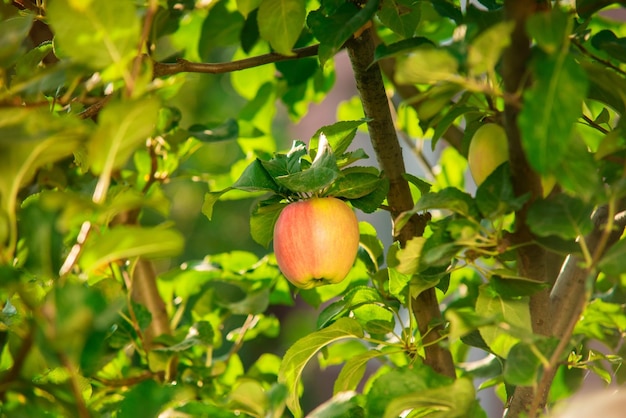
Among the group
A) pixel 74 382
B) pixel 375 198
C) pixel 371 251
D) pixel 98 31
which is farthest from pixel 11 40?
pixel 371 251

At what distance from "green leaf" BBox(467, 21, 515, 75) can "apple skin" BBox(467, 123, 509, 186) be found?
0.61 feet

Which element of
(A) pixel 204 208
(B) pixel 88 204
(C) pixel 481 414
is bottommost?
(C) pixel 481 414

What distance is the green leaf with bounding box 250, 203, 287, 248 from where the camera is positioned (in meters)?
0.58

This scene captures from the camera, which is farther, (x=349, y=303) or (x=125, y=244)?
(x=349, y=303)

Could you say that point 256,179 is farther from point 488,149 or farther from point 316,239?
point 488,149

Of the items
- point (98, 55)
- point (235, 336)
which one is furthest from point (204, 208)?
point (235, 336)

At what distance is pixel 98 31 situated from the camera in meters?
0.34

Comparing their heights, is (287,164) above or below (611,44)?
below

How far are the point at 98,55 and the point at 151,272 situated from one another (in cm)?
51

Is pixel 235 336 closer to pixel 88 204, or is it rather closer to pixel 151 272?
pixel 151 272

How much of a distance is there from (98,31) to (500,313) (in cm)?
30

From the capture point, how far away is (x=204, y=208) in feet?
1.79

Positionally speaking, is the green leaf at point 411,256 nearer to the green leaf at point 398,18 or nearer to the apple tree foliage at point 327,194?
the apple tree foliage at point 327,194

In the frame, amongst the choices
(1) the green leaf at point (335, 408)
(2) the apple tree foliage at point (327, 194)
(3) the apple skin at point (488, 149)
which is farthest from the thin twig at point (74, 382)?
(3) the apple skin at point (488, 149)
